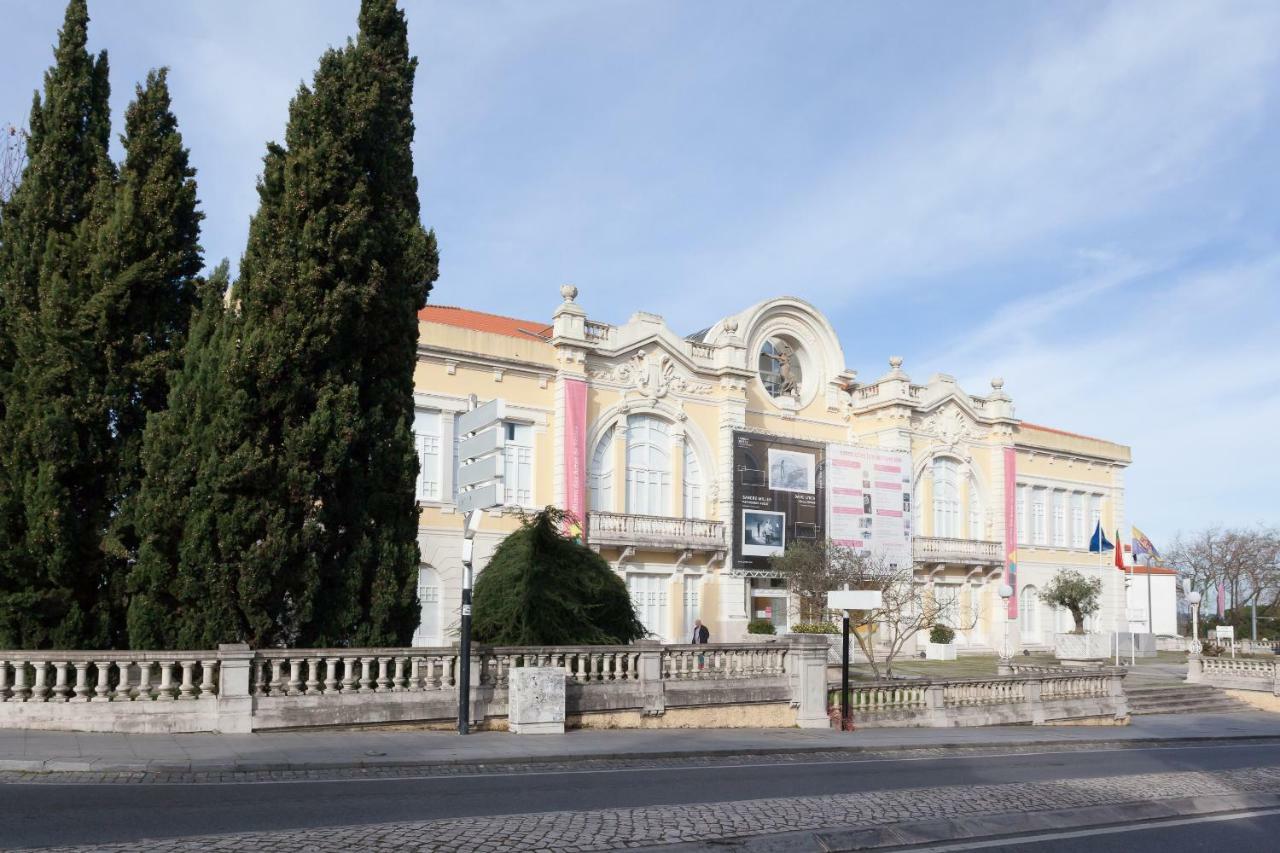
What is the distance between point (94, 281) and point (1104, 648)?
4077 centimetres

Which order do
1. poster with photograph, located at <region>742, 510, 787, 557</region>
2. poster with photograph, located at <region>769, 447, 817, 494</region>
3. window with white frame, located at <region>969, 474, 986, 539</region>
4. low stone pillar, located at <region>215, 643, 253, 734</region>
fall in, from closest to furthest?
low stone pillar, located at <region>215, 643, 253, 734</region>, poster with photograph, located at <region>742, 510, 787, 557</region>, poster with photograph, located at <region>769, 447, 817, 494</region>, window with white frame, located at <region>969, 474, 986, 539</region>

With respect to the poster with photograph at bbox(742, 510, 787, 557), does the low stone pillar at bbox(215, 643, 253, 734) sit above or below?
below

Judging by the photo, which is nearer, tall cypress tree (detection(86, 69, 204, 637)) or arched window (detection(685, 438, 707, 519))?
tall cypress tree (detection(86, 69, 204, 637))

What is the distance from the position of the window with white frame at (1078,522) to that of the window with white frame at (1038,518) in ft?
7.51

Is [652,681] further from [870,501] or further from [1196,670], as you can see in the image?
[870,501]

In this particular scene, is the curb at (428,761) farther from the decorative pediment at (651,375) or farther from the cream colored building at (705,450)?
the decorative pediment at (651,375)

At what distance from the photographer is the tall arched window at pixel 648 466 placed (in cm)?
3859

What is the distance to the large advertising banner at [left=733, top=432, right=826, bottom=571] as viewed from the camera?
133 feet

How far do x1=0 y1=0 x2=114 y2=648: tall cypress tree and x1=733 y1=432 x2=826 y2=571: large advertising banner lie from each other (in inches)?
1053

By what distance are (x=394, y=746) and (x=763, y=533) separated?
2825cm

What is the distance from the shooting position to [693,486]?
40.2 meters

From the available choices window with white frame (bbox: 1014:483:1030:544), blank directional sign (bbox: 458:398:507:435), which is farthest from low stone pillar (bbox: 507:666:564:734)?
window with white frame (bbox: 1014:483:1030:544)

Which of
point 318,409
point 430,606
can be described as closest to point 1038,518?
point 430,606

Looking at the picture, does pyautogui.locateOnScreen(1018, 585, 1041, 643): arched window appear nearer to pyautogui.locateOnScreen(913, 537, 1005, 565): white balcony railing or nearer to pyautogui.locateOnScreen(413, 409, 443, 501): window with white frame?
pyautogui.locateOnScreen(913, 537, 1005, 565): white balcony railing
